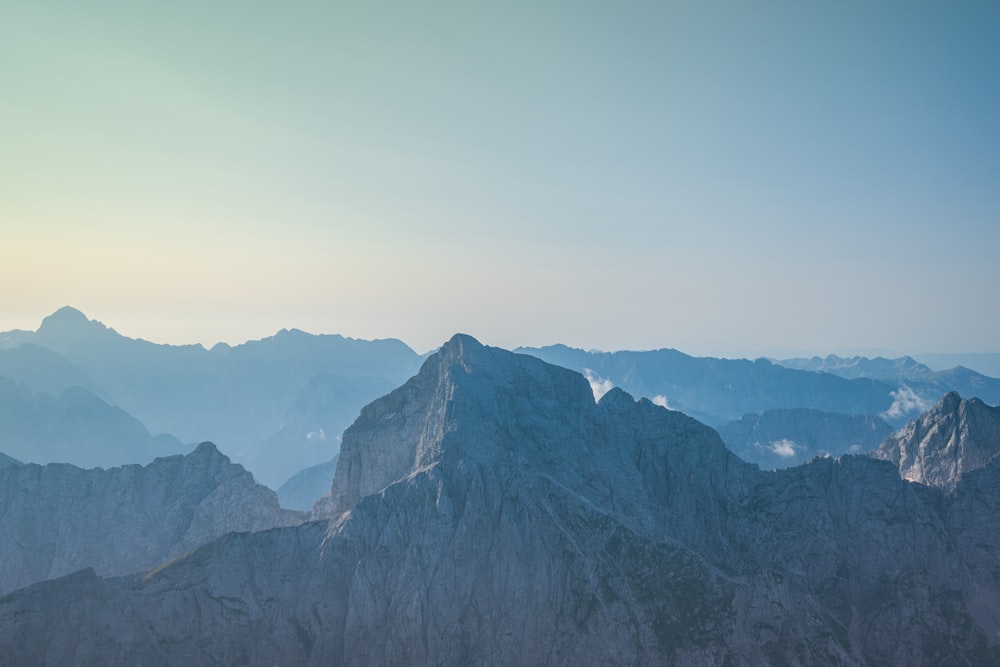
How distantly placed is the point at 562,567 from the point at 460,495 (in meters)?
32.3

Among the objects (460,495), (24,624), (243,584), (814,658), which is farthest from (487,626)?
(24,624)

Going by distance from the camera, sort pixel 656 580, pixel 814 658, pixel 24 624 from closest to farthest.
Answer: pixel 24 624 < pixel 814 658 < pixel 656 580

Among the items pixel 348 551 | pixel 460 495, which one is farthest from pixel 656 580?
pixel 348 551

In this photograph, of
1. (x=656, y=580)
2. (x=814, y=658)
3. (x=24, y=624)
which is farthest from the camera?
(x=656, y=580)

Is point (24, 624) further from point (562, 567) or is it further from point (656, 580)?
point (656, 580)

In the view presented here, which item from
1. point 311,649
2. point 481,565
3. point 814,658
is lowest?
point 814,658

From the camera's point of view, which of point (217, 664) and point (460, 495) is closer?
point (217, 664)

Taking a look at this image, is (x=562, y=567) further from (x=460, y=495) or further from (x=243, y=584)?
(x=243, y=584)

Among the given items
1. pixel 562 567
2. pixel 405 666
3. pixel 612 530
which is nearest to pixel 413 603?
pixel 405 666

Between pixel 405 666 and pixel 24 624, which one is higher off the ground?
pixel 24 624

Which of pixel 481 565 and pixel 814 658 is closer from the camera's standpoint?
pixel 814 658

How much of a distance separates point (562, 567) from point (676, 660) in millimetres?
34212

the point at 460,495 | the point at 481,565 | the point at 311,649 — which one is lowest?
the point at 311,649

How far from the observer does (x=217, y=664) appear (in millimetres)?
168000
